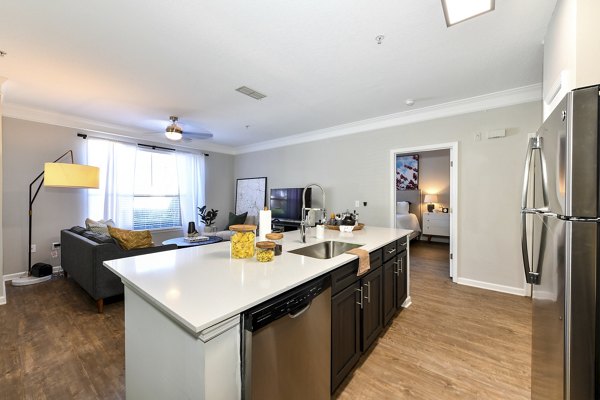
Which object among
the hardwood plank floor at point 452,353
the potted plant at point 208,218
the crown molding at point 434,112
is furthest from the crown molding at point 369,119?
the hardwood plank floor at point 452,353

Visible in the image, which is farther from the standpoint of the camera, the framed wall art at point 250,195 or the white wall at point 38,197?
the framed wall art at point 250,195

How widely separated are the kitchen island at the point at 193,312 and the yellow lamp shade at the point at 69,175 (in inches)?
109

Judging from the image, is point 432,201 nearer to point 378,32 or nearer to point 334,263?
point 378,32

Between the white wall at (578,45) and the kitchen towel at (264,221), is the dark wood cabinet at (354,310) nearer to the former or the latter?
the kitchen towel at (264,221)

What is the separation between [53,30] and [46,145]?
3.00 metres

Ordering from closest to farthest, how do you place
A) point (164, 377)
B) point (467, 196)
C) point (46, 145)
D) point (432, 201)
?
1. point (164, 377)
2. point (467, 196)
3. point (46, 145)
4. point (432, 201)

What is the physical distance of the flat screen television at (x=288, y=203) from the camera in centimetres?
519

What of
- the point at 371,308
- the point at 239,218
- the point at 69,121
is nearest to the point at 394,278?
the point at 371,308

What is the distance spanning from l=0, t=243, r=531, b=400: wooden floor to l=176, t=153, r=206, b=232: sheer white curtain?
2.78 metres

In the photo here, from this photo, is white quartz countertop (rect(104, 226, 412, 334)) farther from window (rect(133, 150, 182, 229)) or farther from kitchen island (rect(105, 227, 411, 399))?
window (rect(133, 150, 182, 229))

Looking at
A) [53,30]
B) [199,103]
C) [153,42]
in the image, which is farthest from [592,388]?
[199,103]

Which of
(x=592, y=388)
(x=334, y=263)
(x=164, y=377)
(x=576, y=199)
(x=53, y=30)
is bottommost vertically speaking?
(x=164, y=377)

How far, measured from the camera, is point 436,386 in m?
1.69

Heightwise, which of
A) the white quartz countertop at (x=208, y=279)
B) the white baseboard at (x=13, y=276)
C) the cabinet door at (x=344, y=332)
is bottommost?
the white baseboard at (x=13, y=276)
